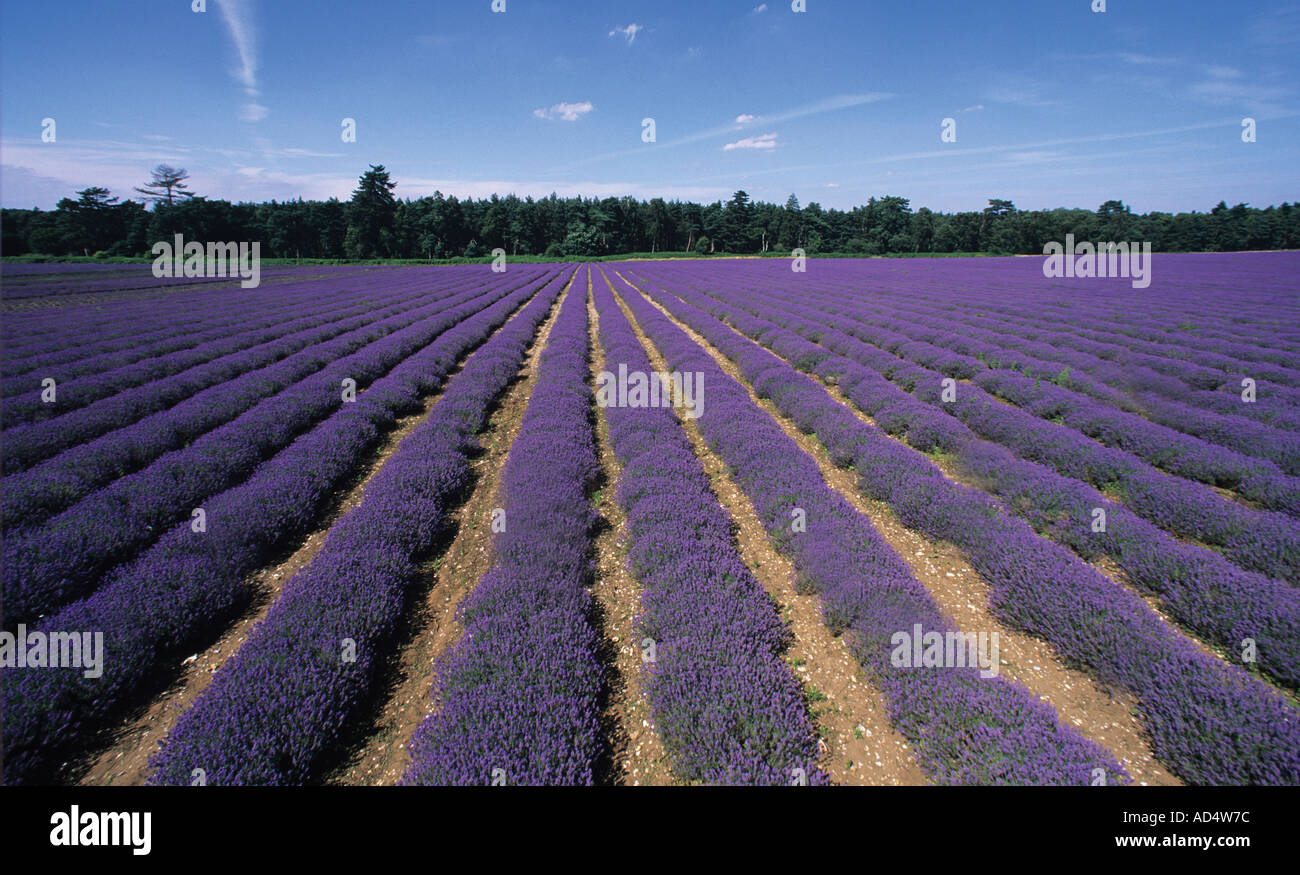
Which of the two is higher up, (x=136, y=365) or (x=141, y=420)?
(x=136, y=365)

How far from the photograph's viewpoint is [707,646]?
3.44m

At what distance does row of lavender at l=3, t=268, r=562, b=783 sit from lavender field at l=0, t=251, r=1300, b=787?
27 millimetres

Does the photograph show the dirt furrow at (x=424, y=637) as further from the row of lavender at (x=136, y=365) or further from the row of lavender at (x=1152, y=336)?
the row of lavender at (x=1152, y=336)

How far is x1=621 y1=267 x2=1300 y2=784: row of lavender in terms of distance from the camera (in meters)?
2.68

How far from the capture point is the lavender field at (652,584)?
2840mm

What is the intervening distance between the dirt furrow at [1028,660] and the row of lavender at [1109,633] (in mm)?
88

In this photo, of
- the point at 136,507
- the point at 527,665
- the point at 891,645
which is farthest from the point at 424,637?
the point at 136,507

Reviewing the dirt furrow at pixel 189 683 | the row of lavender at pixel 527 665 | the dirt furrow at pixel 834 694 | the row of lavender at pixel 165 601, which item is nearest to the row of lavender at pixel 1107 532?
the dirt furrow at pixel 834 694

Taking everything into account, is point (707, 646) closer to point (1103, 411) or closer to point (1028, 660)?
point (1028, 660)

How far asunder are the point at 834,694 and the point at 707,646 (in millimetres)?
1000

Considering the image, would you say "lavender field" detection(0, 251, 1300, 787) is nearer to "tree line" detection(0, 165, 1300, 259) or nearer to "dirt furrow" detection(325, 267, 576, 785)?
"dirt furrow" detection(325, 267, 576, 785)

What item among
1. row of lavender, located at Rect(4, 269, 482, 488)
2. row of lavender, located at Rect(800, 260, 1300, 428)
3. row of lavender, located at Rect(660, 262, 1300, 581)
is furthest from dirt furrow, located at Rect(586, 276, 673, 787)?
row of lavender, located at Rect(800, 260, 1300, 428)

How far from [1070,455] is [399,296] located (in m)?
29.2
